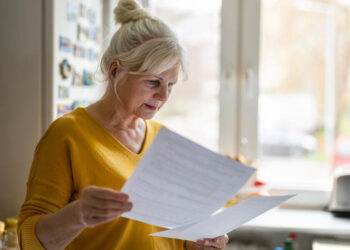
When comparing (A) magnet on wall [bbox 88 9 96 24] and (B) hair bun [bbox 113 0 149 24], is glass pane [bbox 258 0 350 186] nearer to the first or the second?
(A) magnet on wall [bbox 88 9 96 24]

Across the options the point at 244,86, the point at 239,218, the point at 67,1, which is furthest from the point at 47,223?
the point at 244,86

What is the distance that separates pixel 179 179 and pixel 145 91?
37 centimetres

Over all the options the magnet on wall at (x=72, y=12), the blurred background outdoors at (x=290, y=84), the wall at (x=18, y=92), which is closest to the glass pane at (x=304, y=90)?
the blurred background outdoors at (x=290, y=84)

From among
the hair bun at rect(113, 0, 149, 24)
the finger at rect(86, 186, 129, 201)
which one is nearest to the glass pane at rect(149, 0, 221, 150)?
the hair bun at rect(113, 0, 149, 24)

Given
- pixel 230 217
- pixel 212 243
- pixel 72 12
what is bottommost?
pixel 212 243

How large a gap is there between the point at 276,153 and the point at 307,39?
0.55 meters

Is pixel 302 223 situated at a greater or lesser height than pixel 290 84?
lesser

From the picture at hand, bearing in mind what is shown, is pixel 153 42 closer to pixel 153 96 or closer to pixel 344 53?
pixel 153 96

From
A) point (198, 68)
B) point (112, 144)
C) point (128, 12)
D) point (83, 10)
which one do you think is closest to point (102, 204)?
point (112, 144)

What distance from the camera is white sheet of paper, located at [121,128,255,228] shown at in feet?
2.45

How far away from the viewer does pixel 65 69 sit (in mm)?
1609

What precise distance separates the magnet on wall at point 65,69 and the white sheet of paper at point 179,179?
904 millimetres

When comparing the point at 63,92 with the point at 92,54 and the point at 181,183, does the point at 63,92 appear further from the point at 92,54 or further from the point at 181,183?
the point at 181,183

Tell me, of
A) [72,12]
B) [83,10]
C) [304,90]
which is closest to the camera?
[72,12]
